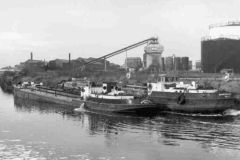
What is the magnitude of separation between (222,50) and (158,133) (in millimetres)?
39482

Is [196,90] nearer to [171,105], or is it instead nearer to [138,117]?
[171,105]

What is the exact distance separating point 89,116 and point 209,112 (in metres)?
13.4

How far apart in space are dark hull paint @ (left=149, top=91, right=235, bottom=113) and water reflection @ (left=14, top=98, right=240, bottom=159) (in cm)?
118

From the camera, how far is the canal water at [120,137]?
2100cm

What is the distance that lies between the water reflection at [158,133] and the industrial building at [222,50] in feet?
94.8

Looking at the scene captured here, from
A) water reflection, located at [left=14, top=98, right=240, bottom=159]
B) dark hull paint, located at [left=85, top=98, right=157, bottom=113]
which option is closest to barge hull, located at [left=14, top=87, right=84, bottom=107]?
dark hull paint, located at [left=85, top=98, right=157, bottom=113]

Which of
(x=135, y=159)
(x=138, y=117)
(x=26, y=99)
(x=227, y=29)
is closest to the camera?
(x=135, y=159)

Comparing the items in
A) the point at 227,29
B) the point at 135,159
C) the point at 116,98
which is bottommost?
the point at 135,159

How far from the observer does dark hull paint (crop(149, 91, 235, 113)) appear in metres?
36.2

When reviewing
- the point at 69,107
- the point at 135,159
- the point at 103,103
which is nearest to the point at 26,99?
the point at 69,107

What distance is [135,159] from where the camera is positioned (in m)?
19.9

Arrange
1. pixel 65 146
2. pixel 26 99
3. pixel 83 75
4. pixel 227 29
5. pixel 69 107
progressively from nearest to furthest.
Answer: pixel 65 146 < pixel 69 107 < pixel 26 99 < pixel 227 29 < pixel 83 75

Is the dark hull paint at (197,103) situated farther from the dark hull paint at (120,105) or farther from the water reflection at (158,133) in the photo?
the dark hull paint at (120,105)

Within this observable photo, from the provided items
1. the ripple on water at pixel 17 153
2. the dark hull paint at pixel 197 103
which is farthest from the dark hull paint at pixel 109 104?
the ripple on water at pixel 17 153
